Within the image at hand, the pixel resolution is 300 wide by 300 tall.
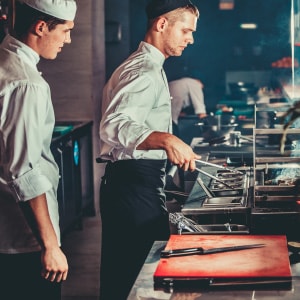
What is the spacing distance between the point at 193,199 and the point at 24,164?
4.20 ft

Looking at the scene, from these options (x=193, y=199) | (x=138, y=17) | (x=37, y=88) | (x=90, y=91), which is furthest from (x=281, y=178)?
(x=138, y=17)

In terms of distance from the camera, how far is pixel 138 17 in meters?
14.2

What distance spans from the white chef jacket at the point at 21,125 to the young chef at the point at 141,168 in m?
0.87

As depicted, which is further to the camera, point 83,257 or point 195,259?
point 83,257

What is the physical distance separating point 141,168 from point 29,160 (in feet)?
3.63

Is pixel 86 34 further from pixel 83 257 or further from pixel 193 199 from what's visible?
pixel 193 199

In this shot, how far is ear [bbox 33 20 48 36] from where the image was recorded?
2268 millimetres

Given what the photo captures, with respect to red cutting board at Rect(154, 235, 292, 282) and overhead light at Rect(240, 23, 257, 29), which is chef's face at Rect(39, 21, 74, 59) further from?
overhead light at Rect(240, 23, 257, 29)

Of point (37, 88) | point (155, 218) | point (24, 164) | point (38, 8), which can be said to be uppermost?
point (38, 8)

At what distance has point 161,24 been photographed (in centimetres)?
327

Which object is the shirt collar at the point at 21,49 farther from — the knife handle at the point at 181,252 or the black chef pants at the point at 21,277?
the knife handle at the point at 181,252

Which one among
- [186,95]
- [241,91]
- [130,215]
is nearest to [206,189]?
[130,215]

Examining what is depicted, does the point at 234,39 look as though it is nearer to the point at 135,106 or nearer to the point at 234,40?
the point at 234,40

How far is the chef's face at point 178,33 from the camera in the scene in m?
3.29
